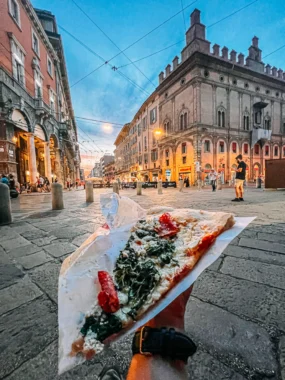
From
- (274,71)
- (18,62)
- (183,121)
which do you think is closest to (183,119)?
(183,121)

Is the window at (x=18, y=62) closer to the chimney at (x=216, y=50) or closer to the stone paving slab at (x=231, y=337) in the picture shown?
the stone paving slab at (x=231, y=337)


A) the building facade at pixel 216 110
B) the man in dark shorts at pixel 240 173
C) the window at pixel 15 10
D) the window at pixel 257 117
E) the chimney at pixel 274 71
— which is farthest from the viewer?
the chimney at pixel 274 71

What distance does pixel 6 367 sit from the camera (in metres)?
0.81

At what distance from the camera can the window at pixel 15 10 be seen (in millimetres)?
11312

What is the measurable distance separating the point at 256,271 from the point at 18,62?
17.1m

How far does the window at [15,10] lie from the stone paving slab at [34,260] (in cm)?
1654

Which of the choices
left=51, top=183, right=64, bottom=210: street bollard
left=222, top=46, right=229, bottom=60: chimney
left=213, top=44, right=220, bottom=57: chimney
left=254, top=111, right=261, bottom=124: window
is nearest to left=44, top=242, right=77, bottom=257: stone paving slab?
left=51, top=183, right=64, bottom=210: street bollard

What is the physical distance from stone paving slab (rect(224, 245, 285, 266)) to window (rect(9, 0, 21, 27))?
17642 millimetres

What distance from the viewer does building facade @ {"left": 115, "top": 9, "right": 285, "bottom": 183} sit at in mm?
22156

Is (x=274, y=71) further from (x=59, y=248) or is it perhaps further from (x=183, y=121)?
(x=59, y=248)

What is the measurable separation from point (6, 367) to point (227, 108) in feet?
93.2

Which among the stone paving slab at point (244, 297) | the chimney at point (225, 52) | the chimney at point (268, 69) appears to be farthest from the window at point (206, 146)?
Answer: the stone paving slab at point (244, 297)

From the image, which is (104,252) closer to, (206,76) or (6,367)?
(6,367)

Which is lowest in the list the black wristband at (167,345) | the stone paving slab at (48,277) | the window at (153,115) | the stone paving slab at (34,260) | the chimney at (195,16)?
the stone paving slab at (48,277)
